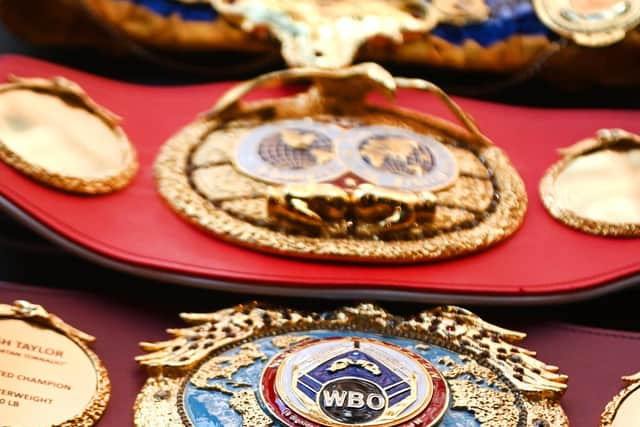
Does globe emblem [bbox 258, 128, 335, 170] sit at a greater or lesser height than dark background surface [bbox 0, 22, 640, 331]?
greater

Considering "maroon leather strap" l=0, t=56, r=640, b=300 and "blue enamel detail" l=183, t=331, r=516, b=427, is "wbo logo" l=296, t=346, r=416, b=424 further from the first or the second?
"maroon leather strap" l=0, t=56, r=640, b=300

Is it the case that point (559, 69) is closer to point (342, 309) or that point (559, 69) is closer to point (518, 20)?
point (518, 20)

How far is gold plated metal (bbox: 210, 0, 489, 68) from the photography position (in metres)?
1.62

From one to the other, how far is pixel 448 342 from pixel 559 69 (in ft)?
2.74

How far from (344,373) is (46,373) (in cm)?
33

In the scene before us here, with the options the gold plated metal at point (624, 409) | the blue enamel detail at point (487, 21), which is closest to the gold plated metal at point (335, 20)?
the blue enamel detail at point (487, 21)

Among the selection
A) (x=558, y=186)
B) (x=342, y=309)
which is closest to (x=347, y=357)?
(x=342, y=309)

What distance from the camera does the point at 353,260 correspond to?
124cm

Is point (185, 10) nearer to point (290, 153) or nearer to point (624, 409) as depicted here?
point (290, 153)

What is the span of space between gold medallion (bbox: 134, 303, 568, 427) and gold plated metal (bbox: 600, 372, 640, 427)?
5 cm

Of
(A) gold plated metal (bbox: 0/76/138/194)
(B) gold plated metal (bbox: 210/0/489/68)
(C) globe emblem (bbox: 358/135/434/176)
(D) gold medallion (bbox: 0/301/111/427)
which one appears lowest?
(D) gold medallion (bbox: 0/301/111/427)

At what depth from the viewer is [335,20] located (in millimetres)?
1685

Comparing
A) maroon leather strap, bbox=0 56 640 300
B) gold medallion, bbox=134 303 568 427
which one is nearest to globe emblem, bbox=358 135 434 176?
maroon leather strap, bbox=0 56 640 300

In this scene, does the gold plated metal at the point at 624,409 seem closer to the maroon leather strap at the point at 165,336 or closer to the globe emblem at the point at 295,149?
the maroon leather strap at the point at 165,336
